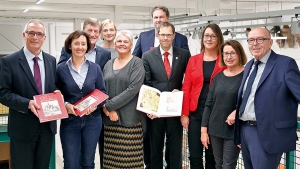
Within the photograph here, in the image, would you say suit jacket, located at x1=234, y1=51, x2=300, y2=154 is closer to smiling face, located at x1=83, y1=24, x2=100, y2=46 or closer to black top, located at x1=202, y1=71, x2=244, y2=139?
black top, located at x1=202, y1=71, x2=244, y2=139

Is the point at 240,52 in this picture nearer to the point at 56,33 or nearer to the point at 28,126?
the point at 28,126

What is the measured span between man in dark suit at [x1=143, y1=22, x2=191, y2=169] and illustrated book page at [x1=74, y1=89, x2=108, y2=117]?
0.56 metres

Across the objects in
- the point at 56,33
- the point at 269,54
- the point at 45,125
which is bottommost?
the point at 45,125

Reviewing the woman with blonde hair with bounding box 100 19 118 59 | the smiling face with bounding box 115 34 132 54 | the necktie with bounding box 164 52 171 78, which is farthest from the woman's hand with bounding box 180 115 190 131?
the woman with blonde hair with bounding box 100 19 118 59

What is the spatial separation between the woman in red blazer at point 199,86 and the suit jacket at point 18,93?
140 centimetres

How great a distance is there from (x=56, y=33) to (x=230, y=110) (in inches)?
682

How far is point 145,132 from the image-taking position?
12.8 ft

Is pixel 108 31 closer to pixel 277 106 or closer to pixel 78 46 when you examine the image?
pixel 78 46

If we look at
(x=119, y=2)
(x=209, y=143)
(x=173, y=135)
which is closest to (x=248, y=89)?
(x=209, y=143)

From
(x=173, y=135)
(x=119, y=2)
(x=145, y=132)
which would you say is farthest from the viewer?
(x=119, y=2)

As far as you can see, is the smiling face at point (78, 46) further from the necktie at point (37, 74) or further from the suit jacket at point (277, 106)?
the suit jacket at point (277, 106)

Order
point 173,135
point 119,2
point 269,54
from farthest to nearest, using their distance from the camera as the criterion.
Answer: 1. point 119,2
2. point 173,135
3. point 269,54

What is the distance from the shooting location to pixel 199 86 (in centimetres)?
332

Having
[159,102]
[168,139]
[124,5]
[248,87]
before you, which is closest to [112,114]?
[159,102]
